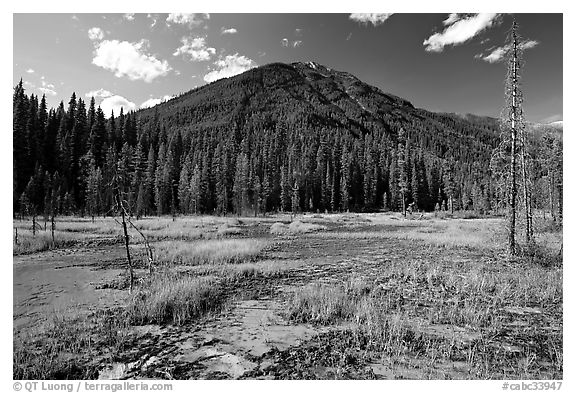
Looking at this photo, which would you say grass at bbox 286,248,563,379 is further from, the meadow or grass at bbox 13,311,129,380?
grass at bbox 13,311,129,380

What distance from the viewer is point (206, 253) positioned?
1349 centimetres

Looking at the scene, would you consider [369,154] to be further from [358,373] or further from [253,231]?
[358,373]

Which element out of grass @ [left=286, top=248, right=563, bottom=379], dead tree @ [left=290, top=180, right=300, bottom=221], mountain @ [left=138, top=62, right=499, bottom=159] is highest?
mountain @ [left=138, top=62, right=499, bottom=159]

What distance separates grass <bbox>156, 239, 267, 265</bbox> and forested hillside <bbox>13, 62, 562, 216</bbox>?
2400 millimetres

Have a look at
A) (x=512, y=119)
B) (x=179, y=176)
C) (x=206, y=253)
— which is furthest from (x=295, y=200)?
(x=512, y=119)

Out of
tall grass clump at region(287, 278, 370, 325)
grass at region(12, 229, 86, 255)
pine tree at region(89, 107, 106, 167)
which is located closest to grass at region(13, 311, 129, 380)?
tall grass clump at region(287, 278, 370, 325)

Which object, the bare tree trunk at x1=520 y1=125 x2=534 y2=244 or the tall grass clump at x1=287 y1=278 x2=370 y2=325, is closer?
the tall grass clump at x1=287 y1=278 x2=370 y2=325

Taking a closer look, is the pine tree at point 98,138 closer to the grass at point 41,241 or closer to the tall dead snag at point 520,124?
the grass at point 41,241

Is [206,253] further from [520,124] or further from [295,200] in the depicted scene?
[295,200]

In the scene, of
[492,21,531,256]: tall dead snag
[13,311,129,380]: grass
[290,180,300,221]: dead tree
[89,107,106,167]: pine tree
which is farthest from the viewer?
[290,180,300,221]: dead tree

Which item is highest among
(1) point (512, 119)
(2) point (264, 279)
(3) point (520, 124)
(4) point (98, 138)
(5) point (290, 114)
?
(5) point (290, 114)

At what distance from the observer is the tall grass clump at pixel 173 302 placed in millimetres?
6289

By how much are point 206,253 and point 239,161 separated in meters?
24.5

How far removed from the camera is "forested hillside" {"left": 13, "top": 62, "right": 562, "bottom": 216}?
11762 millimetres
